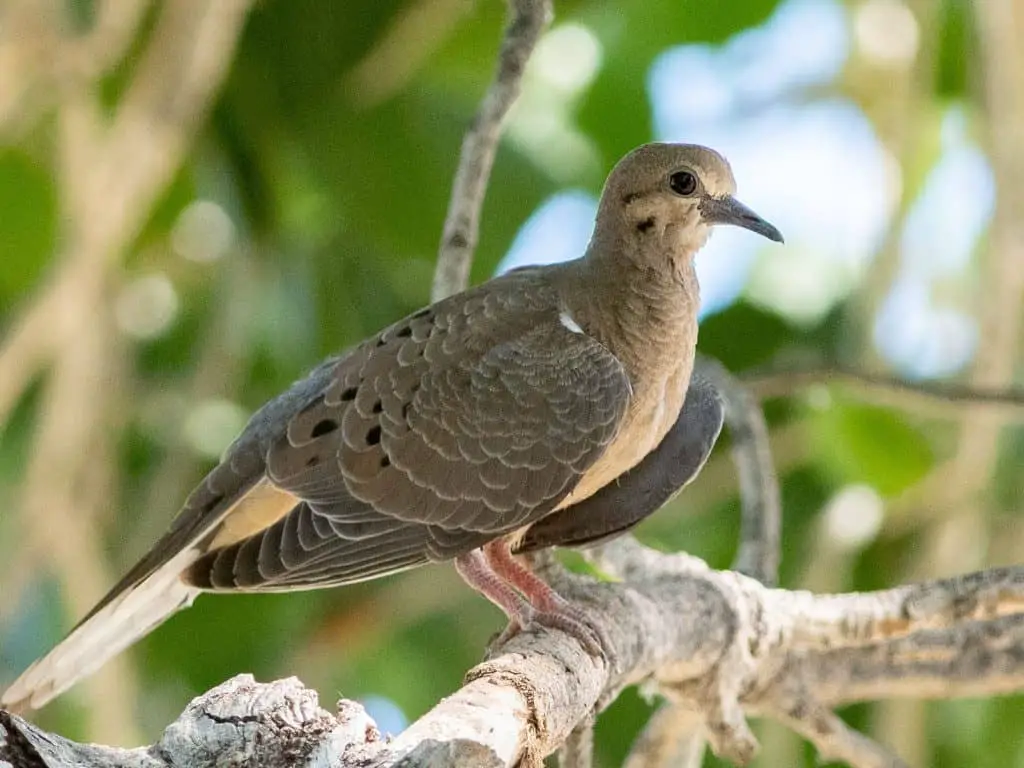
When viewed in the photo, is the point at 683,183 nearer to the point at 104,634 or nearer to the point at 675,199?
the point at 675,199

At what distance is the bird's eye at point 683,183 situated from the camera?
272 cm

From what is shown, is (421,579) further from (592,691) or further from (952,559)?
(592,691)

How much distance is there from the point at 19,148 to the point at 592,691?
2768mm

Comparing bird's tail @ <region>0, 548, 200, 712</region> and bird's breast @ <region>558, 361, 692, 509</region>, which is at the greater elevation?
bird's breast @ <region>558, 361, 692, 509</region>

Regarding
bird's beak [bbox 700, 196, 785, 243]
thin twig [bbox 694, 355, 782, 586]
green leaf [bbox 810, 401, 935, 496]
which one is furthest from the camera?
green leaf [bbox 810, 401, 935, 496]

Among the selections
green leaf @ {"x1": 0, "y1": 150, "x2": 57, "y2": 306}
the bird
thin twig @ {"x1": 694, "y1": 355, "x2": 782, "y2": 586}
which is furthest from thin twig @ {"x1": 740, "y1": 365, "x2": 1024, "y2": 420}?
green leaf @ {"x1": 0, "y1": 150, "x2": 57, "y2": 306}

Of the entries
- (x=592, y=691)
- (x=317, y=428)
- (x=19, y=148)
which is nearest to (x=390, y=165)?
(x=19, y=148)

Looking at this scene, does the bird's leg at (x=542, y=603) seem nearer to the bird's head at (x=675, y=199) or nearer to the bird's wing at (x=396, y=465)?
the bird's wing at (x=396, y=465)

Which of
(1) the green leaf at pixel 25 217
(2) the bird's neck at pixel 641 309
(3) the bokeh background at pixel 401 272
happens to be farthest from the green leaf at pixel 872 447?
(1) the green leaf at pixel 25 217

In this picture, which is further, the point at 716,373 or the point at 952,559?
the point at 952,559

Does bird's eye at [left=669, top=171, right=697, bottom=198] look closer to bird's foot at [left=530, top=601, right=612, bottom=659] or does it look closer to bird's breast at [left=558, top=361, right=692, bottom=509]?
bird's breast at [left=558, top=361, right=692, bottom=509]

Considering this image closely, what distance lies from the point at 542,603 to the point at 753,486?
693mm

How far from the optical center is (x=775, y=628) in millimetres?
2660

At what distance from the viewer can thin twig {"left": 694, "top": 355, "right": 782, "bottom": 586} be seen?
305 centimetres
